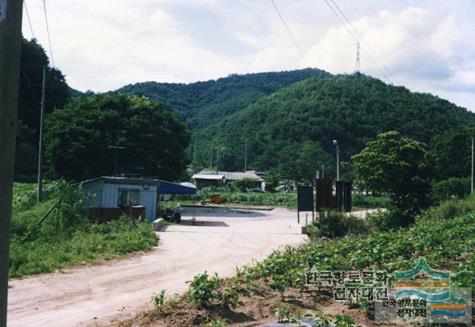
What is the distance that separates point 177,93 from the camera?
135m

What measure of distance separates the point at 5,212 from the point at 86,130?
31330mm

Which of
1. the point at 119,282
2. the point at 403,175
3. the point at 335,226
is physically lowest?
the point at 119,282

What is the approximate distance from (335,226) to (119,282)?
1084cm

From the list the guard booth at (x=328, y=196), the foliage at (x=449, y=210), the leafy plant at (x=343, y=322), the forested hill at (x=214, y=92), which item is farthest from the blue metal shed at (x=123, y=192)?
the forested hill at (x=214, y=92)

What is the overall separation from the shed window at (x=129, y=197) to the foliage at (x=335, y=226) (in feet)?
32.4

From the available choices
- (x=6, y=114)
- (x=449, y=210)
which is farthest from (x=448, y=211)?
(x=6, y=114)

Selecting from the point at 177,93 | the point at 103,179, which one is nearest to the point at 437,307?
the point at 103,179

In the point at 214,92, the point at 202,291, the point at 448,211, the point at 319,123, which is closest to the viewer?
the point at 202,291

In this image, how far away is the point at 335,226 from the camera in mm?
19422

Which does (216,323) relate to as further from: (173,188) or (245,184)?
(245,184)

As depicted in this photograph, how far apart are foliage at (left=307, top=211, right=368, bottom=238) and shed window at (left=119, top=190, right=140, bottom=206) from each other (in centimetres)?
987

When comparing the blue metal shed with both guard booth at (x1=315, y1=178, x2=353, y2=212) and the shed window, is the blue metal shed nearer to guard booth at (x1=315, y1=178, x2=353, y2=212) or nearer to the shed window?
the shed window

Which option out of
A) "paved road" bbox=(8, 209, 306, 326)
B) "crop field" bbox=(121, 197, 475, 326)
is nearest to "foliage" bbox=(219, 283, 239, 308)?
"crop field" bbox=(121, 197, 475, 326)

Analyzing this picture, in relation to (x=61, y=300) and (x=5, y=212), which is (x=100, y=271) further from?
(x=5, y=212)
